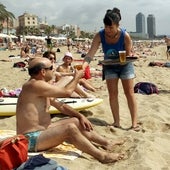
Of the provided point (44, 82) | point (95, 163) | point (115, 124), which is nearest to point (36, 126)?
point (44, 82)

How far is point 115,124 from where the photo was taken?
5160 mm

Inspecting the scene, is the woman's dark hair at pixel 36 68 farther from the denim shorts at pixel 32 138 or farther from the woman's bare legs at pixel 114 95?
the woman's bare legs at pixel 114 95

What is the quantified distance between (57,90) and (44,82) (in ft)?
0.49

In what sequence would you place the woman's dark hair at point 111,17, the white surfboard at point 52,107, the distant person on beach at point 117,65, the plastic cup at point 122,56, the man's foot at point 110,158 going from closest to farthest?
1. the man's foot at point 110,158
2. the woman's dark hair at point 111,17
3. the plastic cup at point 122,56
4. the distant person on beach at point 117,65
5. the white surfboard at point 52,107

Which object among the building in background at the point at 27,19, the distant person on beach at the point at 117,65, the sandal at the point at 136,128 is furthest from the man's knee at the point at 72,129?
the building in background at the point at 27,19

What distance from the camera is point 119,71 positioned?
16.5ft

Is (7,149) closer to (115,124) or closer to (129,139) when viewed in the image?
(129,139)

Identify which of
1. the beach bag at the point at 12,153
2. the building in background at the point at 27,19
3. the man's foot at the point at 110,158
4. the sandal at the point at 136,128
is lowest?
the man's foot at the point at 110,158

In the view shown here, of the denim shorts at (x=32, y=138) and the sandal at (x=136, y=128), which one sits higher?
the denim shorts at (x=32, y=138)

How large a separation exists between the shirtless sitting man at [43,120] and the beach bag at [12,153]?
41cm

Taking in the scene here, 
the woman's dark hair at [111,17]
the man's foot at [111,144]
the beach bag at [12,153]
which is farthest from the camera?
the woman's dark hair at [111,17]

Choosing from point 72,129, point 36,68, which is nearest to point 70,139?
point 72,129

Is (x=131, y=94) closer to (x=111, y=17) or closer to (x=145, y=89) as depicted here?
(x=111, y=17)

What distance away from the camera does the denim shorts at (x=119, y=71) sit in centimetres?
499
